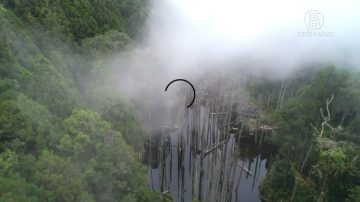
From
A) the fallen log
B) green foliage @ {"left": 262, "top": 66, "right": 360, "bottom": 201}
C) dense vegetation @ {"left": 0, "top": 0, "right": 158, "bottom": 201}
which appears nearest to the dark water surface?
the fallen log

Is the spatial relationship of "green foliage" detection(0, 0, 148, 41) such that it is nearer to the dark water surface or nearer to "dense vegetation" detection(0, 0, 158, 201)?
"dense vegetation" detection(0, 0, 158, 201)

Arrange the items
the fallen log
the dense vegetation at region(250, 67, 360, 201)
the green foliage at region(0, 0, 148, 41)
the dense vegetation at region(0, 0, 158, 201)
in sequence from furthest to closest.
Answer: the fallen log
the green foliage at region(0, 0, 148, 41)
the dense vegetation at region(250, 67, 360, 201)
the dense vegetation at region(0, 0, 158, 201)

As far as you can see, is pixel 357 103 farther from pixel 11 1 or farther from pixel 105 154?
pixel 11 1

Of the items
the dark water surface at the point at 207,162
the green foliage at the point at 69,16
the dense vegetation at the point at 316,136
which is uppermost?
the green foliage at the point at 69,16

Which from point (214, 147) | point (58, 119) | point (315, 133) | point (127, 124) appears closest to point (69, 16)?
point (127, 124)

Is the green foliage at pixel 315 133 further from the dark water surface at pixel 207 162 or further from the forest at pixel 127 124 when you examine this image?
the dark water surface at pixel 207 162

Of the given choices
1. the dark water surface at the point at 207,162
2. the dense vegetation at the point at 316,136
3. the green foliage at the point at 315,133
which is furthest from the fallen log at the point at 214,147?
the green foliage at the point at 315,133
